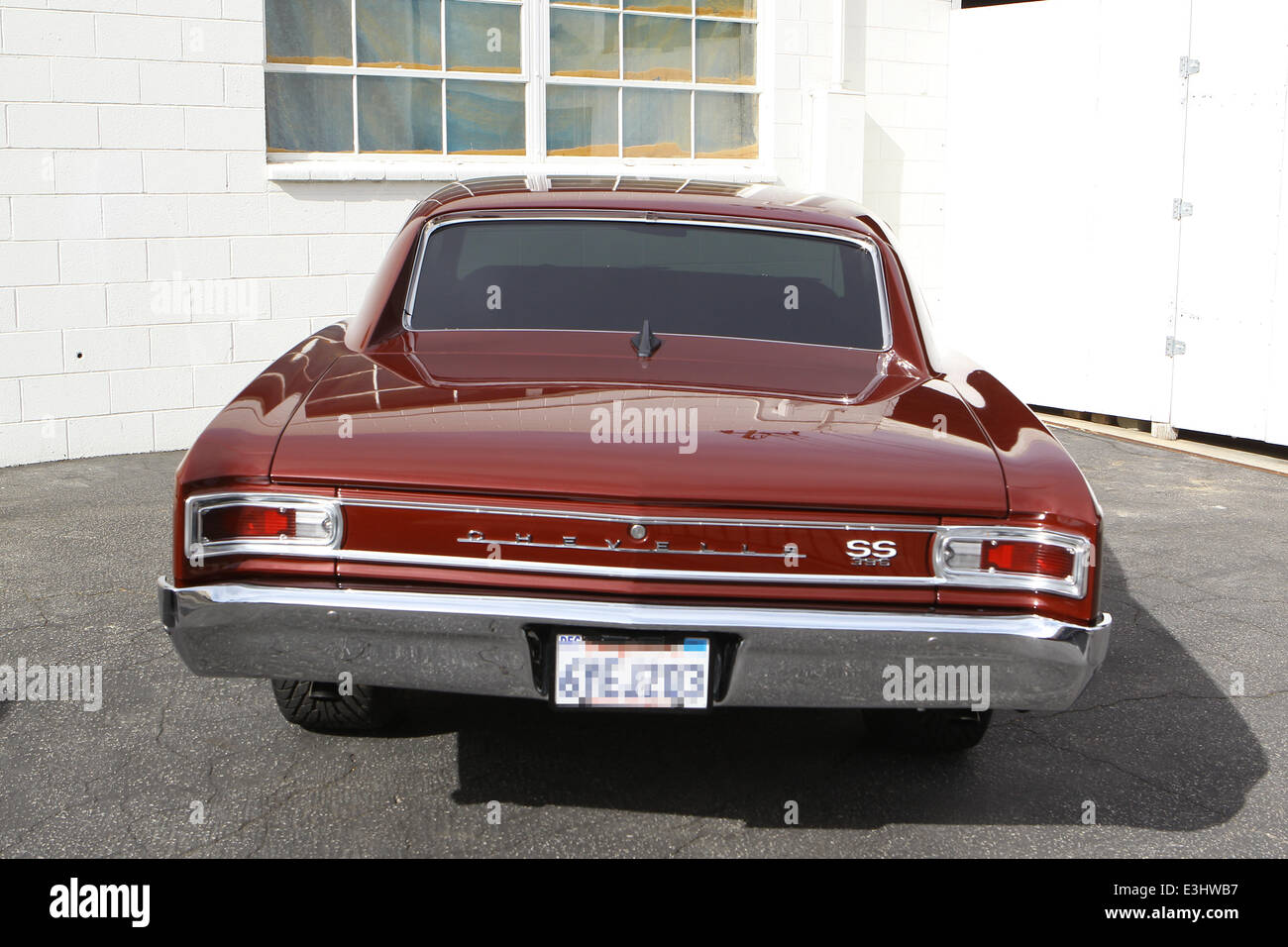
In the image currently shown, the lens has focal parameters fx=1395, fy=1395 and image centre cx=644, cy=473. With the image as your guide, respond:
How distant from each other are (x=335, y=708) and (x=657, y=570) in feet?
4.17

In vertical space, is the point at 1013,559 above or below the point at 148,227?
below

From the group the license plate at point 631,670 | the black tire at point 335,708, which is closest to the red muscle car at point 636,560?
the license plate at point 631,670

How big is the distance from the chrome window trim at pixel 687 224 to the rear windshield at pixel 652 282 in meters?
0.01

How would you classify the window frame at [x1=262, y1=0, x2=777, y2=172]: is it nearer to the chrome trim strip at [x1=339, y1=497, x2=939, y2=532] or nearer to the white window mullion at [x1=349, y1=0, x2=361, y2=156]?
the white window mullion at [x1=349, y1=0, x2=361, y2=156]

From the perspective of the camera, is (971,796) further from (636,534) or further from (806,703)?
(636,534)

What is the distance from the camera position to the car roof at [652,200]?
4008 millimetres

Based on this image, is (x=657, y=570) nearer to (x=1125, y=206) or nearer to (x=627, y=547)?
(x=627, y=547)

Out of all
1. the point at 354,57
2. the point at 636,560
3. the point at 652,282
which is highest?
the point at 354,57

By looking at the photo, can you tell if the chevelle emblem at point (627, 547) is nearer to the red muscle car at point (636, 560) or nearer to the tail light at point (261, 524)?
the red muscle car at point (636, 560)

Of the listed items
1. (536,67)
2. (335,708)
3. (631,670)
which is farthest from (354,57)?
(631,670)

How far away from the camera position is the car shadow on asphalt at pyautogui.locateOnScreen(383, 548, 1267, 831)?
3.41 m

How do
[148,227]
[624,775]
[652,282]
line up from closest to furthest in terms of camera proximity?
[624,775]
[652,282]
[148,227]

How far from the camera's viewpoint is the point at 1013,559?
2891mm
